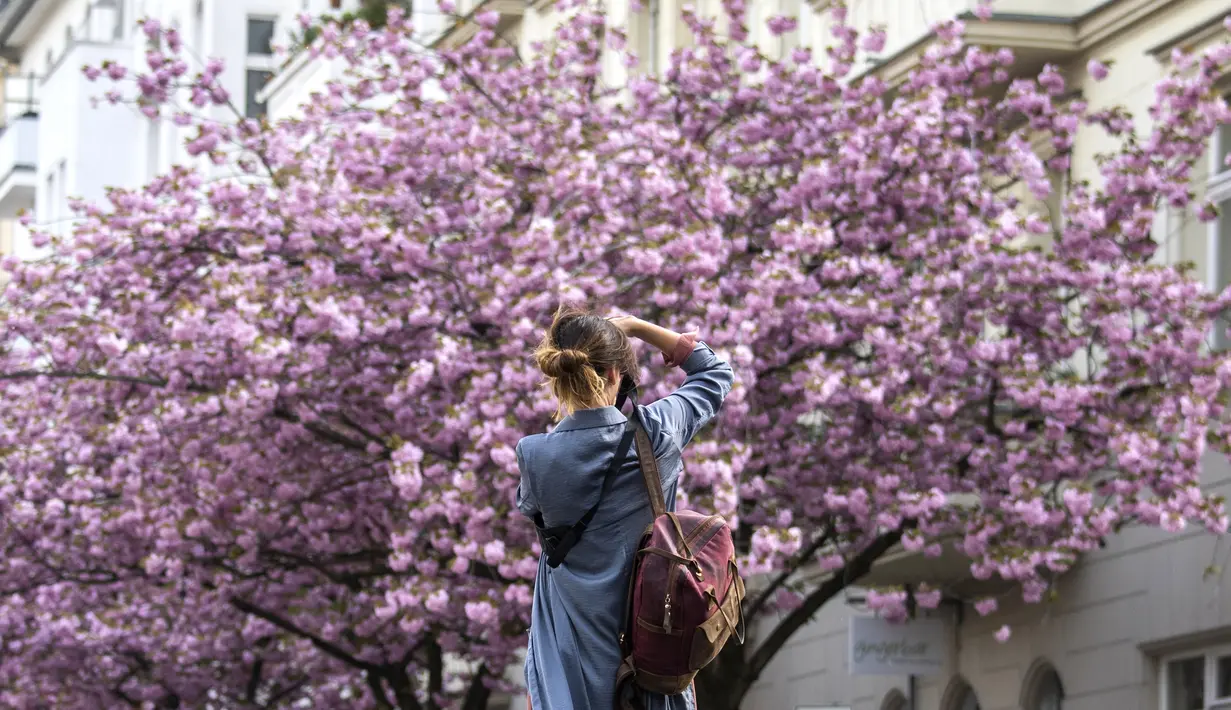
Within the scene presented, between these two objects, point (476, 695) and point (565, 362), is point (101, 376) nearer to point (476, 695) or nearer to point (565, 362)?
point (476, 695)

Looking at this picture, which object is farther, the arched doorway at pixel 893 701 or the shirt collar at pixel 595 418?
the arched doorway at pixel 893 701

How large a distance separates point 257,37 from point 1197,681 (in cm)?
3270

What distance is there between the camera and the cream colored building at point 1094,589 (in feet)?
54.0

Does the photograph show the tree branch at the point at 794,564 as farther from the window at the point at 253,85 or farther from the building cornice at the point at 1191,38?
the window at the point at 253,85

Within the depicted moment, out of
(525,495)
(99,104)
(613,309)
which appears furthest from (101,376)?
(99,104)

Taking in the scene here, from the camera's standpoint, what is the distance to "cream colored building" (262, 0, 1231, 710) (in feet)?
54.0

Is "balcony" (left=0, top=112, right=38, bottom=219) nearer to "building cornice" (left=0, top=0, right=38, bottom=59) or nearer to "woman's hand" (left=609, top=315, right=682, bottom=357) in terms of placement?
"building cornice" (left=0, top=0, right=38, bottom=59)

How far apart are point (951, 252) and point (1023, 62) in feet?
11.9

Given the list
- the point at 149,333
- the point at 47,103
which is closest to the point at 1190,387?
the point at 149,333

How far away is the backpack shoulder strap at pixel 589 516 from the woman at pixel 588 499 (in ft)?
0.04

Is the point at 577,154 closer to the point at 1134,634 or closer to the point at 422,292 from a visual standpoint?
the point at 422,292

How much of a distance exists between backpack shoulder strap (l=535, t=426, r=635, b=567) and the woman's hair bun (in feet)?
0.64

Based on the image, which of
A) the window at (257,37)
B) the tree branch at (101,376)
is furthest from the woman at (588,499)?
the window at (257,37)

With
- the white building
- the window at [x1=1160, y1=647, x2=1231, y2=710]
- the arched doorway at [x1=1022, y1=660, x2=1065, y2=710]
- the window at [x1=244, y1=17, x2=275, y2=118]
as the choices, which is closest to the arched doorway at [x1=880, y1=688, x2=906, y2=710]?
the arched doorway at [x1=1022, y1=660, x2=1065, y2=710]
